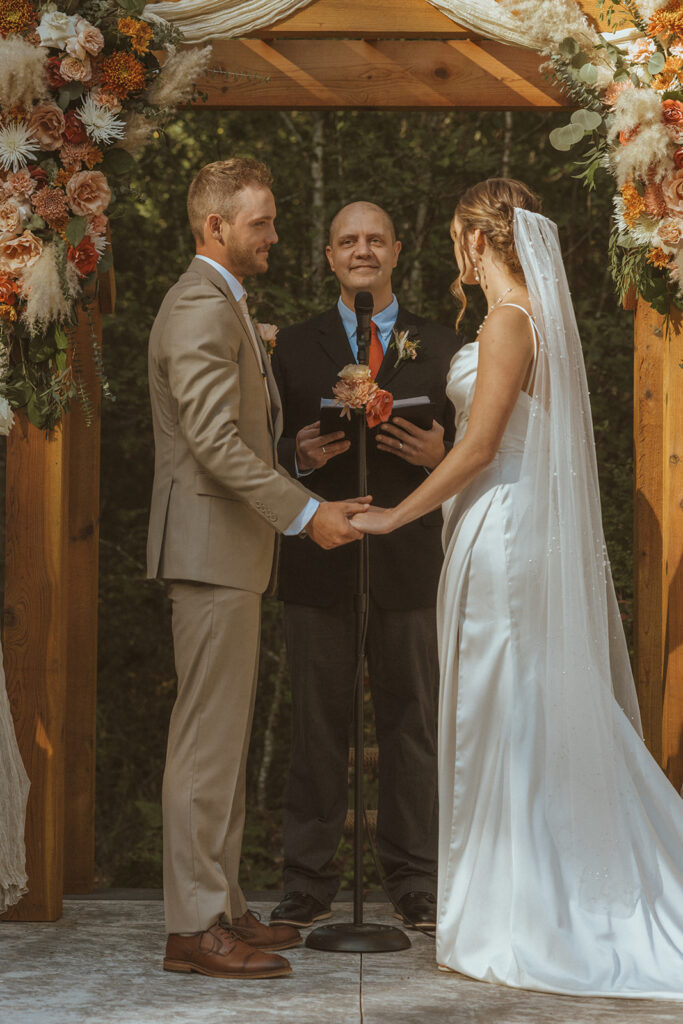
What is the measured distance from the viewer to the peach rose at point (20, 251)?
404 cm

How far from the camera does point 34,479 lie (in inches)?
170

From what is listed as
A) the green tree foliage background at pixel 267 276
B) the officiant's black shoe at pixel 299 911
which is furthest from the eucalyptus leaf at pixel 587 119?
the green tree foliage background at pixel 267 276

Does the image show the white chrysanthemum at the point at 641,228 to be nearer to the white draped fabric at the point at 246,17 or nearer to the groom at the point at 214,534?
the white draped fabric at the point at 246,17

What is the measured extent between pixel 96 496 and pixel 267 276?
9.96 ft

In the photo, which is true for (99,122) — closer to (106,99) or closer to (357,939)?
(106,99)

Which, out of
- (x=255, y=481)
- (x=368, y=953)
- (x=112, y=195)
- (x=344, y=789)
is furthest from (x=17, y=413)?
(x=368, y=953)

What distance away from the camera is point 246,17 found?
4332mm

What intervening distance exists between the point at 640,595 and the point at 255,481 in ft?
5.69

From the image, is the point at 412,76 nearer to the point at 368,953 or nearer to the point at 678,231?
the point at 678,231

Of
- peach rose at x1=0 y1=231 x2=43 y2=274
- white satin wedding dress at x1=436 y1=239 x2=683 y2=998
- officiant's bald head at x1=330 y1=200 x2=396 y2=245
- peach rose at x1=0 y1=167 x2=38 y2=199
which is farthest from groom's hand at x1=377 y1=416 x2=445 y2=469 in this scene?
peach rose at x1=0 y1=167 x2=38 y2=199

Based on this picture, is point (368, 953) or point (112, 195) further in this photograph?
point (112, 195)

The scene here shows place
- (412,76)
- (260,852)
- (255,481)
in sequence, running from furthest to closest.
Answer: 1. (260,852)
2. (412,76)
3. (255,481)

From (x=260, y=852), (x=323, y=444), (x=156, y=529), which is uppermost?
(x=323, y=444)

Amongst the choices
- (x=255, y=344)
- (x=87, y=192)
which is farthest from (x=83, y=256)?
(x=255, y=344)
